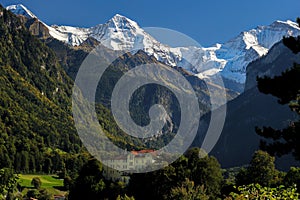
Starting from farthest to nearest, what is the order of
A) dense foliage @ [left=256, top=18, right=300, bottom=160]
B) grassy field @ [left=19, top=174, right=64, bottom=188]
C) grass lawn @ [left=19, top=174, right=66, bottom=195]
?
grassy field @ [left=19, top=174, right=64, bottom=188] < grass lawn @ [left=19, top=174, right=66, bottom=195] < dense foliage @ [left=256, top=18, right=300, bottom=160]

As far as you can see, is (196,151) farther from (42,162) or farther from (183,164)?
(42,162)

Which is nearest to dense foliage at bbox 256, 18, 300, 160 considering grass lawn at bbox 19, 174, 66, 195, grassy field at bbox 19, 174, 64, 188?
grass lawn at bbox 19, 174, 66, 195

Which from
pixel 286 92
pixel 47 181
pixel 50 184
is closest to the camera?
pixel 286 92

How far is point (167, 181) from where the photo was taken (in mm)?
48406

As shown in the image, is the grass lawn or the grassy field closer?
the grass lawn

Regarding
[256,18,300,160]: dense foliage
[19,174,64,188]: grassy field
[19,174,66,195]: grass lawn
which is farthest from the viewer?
[19,174,64,188]: grassy field

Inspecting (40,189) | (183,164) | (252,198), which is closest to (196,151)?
(183,164)

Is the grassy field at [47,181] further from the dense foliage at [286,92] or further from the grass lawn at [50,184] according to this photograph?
the dense foliage at [286,92]

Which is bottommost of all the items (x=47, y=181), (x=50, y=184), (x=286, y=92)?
(x=50, y=184)

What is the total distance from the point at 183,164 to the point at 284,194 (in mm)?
40531

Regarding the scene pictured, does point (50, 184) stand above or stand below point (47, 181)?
below

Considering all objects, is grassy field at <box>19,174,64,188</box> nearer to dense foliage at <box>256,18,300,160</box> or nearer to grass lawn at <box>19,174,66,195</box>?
grass lawn at <box>19,174,66,195</box>

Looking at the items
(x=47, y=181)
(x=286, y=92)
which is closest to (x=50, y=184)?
(x=47, y=181)

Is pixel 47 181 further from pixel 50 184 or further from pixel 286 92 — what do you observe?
pixel 286 92
